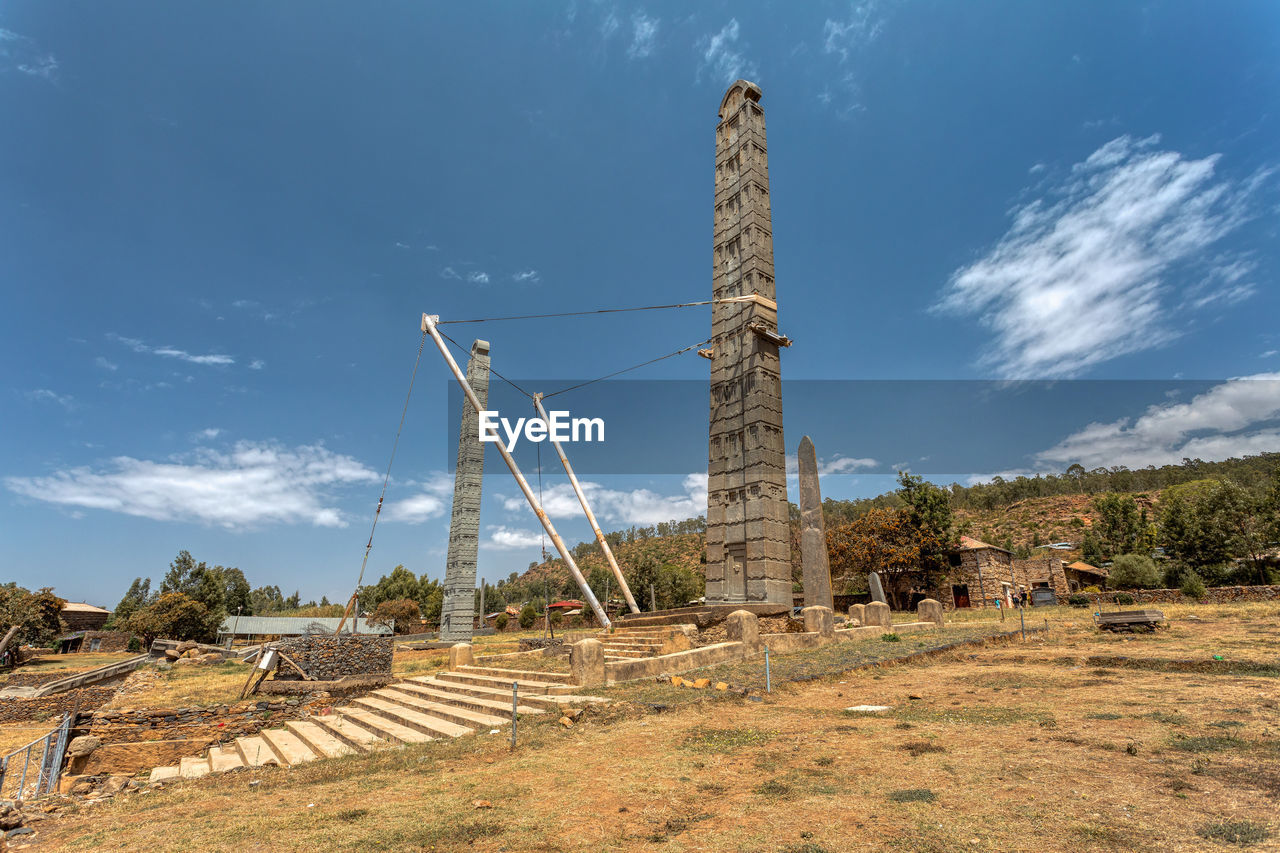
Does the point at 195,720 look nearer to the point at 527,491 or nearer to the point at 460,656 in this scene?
the point at 460,656

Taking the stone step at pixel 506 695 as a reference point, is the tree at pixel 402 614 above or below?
below

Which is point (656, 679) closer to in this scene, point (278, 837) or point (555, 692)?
point (555, 692)

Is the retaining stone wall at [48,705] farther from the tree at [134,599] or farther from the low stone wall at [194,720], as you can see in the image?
the tree at [134,599]

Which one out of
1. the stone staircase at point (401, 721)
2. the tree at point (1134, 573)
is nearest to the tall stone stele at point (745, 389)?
the stone staircase at point (401, 721)

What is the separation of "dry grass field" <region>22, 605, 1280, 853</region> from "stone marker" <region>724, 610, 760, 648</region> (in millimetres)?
2697

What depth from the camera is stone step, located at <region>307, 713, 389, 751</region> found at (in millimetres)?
10128

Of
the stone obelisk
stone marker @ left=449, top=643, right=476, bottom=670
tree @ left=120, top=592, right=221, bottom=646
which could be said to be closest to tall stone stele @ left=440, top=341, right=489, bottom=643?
stone marker @ left=449, top=643, right=476, bottom=670

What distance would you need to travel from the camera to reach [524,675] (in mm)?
12531

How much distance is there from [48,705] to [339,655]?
17.1m

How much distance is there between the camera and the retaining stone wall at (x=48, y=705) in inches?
859

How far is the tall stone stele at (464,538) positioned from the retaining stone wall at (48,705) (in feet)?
42.1

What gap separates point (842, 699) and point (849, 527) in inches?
1374

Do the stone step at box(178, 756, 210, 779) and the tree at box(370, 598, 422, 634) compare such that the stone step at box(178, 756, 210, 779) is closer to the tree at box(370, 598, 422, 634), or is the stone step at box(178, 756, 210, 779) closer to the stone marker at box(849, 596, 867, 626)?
the stone marker at box(849, 596, 867, 626)

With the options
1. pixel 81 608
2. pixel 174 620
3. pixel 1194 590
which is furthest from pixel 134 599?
pixel 1194 590
